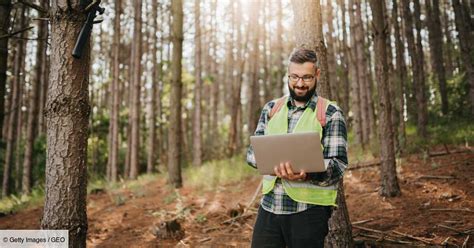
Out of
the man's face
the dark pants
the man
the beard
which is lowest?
the dark pants

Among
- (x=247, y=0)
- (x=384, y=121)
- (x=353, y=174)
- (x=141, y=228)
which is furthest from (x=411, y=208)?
(x=247, y=0)

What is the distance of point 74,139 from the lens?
311 centimetres

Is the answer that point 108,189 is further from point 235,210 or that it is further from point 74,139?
point 74,139

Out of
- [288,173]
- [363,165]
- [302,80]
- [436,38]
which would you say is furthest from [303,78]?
[436,38]

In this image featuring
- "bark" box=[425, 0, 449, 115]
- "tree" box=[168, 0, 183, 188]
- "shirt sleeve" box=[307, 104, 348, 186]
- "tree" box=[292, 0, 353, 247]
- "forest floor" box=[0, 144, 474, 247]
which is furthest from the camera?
"bark" box=[425, 0, 449, 115]

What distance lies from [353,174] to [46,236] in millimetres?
6508

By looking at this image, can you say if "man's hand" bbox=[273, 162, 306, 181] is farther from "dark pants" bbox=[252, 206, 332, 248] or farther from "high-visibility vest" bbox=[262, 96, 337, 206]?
"dark pants" bbox=[252, 206, 332, 248]

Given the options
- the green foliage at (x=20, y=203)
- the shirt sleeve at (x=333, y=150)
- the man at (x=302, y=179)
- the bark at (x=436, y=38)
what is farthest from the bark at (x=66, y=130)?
the bark at (x=436, y=38)

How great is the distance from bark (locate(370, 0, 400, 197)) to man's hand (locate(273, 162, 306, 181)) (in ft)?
14.8

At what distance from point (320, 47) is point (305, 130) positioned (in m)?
2.16

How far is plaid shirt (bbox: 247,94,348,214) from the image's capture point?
2.41 meters

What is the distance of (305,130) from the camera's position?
8.34 feet

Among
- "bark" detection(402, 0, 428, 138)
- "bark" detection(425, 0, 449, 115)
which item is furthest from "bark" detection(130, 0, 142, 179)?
"bark" detection(425, 0, 449, 115)

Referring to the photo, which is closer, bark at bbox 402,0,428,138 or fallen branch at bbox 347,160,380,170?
fallen branch at bbox 347,160,380,170
